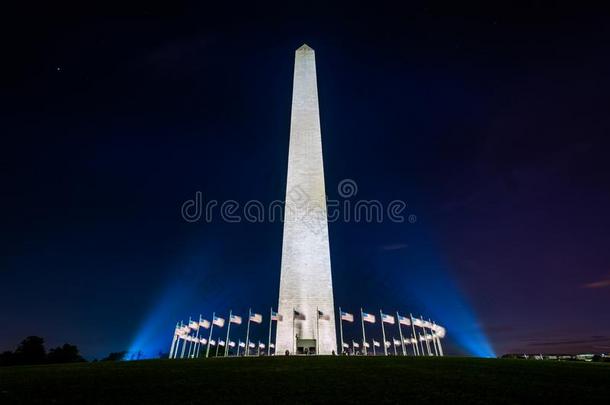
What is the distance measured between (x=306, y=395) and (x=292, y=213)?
27.5 m

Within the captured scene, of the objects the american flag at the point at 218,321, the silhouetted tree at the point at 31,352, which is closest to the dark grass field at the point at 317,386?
the american flag at the point at 218,321

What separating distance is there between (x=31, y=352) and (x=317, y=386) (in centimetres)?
3853

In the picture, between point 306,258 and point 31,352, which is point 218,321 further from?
point 31,352

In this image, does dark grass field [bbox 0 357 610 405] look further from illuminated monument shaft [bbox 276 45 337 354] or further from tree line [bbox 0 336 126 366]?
tree line [bbox 0 336 126 366]

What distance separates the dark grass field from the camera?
31.4ft

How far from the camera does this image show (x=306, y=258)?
117 feet

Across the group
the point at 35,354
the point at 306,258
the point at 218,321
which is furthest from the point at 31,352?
the point at 306,258

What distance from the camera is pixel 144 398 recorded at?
9.76m

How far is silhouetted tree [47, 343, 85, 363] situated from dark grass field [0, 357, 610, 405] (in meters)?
32.2

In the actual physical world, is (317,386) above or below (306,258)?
below

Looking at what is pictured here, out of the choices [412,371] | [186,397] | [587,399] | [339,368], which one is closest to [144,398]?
[186,397]

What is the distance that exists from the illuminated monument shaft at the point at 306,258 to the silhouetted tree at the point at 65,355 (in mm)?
23259

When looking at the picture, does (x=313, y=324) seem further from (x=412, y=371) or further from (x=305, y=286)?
(x=412, y=371)

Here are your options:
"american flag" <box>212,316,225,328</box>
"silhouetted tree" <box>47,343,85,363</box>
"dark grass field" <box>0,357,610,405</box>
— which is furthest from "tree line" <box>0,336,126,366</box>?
"dark grass field" <box>0,357,610,405</box>
